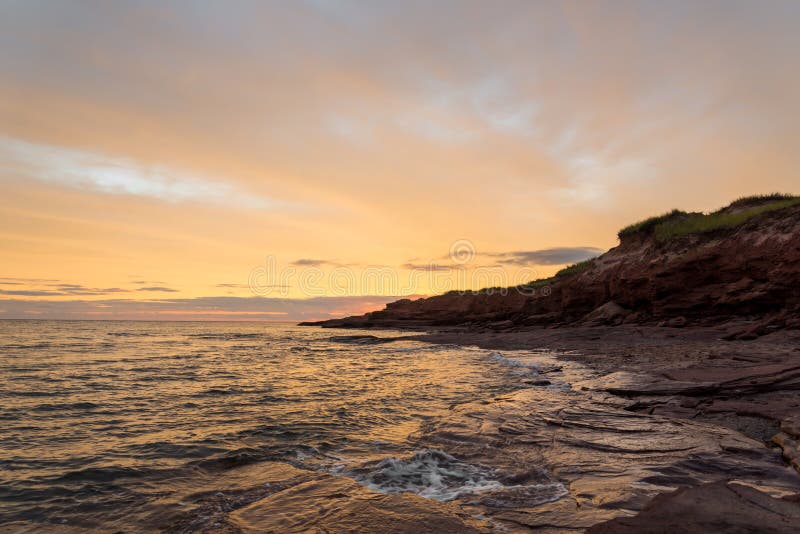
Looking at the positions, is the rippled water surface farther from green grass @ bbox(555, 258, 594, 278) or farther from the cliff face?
green grass @ bbox(555, 258, 594, 278)

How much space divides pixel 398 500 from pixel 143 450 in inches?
209

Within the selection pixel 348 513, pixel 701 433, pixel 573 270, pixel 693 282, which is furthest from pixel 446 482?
pixel 573 270

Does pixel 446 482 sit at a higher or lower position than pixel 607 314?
lower

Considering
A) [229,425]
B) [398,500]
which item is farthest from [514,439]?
[229,425]

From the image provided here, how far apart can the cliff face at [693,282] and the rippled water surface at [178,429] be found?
1475cm

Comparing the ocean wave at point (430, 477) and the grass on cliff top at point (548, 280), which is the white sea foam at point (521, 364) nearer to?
the ocean wave at point (430, 477)

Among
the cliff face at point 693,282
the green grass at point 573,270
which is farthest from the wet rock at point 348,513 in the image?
the green grass at point 573,270

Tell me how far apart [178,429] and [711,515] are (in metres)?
9.49

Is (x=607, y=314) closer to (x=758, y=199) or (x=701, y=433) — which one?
(x=758, y=199)

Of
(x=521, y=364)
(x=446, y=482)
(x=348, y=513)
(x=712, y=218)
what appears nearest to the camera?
(x=348, y=513)

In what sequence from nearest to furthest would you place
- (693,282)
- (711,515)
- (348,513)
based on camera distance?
(711,515), (348,513), (693,282)

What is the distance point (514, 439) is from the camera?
25.2 ft

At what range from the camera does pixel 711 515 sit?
3211 millimetres

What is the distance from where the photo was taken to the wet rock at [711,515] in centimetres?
304
